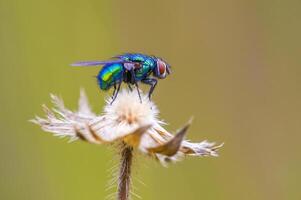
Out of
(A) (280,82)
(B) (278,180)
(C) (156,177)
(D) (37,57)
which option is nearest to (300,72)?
(A) (280,82)

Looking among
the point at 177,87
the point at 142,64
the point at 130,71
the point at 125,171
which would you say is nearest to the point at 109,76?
the point at 130,71

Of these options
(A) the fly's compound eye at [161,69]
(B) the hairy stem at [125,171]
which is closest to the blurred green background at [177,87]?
(A) the fly's compound eye at [161,69]

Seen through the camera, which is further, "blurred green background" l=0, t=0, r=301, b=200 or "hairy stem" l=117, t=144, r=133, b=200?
"blurred green background" l=0, t=0, r=301, b=200

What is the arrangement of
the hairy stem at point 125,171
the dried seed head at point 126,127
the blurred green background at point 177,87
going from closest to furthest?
the dried seed head at point 126,127, the hairy stem at point 125,171, the blurred green background at point 177,87

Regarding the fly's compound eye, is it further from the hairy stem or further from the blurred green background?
the blurred green background

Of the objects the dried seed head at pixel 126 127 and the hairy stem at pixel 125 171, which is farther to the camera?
the hairy stem at pixel 125 171

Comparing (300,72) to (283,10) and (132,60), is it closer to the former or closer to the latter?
(283,10)

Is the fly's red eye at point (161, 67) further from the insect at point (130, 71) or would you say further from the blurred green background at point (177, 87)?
the blurred green background at point (177, 87)

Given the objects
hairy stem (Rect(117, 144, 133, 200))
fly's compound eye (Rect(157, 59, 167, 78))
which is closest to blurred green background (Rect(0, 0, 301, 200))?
fly's compound eye (Rect(157, 59, 167, 78))
